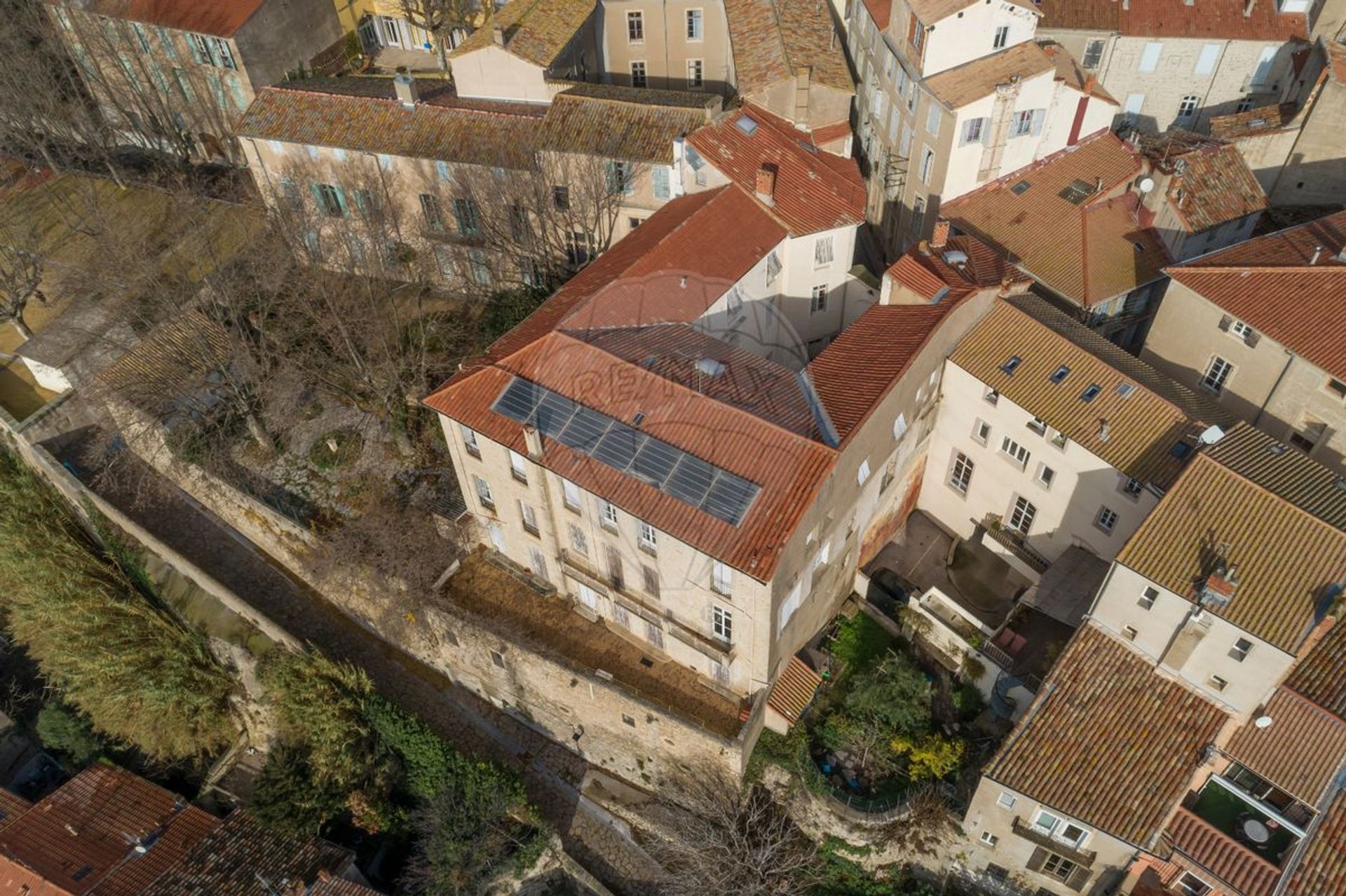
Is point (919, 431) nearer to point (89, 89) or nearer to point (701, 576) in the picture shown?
point (701, 576)

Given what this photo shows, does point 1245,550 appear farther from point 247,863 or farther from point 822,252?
point 247,863

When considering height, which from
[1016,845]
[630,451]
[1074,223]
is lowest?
[1016,845]

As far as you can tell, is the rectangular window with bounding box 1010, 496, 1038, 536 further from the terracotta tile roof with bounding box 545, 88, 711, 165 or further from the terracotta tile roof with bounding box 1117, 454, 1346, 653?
the terracotta tile roof with bounding box 545, 88, 711, 165

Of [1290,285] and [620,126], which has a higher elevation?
[620,126]

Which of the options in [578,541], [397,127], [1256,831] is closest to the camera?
[1256,831]

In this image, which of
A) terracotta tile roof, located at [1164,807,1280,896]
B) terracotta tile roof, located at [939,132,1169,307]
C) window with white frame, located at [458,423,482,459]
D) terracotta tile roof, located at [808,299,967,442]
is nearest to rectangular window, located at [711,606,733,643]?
terracotta tile roof, located at [808,299,967,442]

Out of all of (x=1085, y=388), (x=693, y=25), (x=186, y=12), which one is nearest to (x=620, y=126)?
(x=693, y=25)

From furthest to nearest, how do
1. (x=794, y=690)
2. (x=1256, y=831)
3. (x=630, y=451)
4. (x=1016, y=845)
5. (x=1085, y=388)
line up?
(x=794, y=690), (x=1085, y=388), (x=630, y=451), (x=1016, y=845), (x=1256, y=831)
